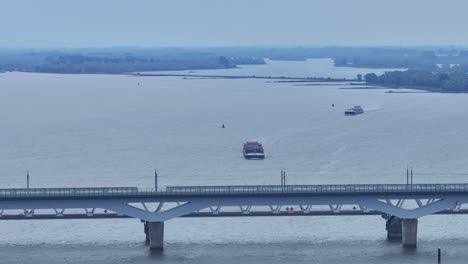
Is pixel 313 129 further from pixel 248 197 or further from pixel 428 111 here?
pixel 248 197

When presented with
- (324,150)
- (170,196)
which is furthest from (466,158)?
(170,196)

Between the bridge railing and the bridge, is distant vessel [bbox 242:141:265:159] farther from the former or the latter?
the bridge railing

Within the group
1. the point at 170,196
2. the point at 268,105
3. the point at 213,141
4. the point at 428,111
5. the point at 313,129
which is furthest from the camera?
the point at 268,105

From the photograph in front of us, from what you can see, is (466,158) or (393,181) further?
(466,158)

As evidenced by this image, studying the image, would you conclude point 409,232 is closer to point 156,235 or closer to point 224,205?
point 224,205

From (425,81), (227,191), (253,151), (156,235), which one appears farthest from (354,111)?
(156,235)
